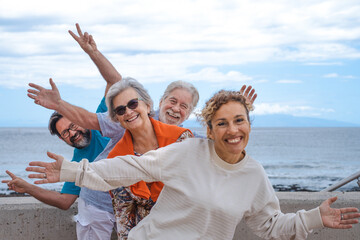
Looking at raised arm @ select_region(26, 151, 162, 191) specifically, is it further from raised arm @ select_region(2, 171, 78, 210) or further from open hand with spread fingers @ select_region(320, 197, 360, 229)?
open hand with spread fingers @ select_region(320, 197, 360, 229)

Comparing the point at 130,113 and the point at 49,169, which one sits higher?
the point at 130,113

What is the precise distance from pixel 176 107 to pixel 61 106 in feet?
3.24

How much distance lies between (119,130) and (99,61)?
2.36ft

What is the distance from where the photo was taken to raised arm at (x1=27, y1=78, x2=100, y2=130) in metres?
3.40

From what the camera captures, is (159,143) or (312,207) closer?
(159,143)

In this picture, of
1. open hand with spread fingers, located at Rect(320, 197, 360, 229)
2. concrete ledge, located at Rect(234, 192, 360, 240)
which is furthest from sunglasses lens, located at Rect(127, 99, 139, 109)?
concrete ledge, located at Rect(234, 192, 360, 240)

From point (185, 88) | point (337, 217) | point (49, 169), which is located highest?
point (185, 88)

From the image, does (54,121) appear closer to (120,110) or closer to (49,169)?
(120,110)

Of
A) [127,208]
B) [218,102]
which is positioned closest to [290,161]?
[127,208]

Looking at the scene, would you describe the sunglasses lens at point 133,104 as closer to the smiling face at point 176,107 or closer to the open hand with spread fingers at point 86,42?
the smiling face at point 176,107

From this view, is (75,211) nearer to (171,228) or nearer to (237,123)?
(171,228)

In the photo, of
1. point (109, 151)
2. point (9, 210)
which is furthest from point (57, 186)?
point (109, 151)

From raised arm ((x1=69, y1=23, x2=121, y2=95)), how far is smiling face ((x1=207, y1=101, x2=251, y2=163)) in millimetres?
1225

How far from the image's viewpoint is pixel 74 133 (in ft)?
12.5
